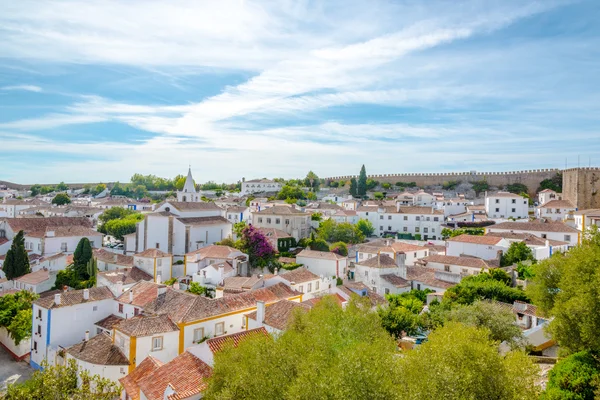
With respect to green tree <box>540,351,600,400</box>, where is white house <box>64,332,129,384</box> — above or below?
below

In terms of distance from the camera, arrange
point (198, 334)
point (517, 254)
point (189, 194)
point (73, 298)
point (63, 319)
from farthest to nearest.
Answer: point (189, 194), point (517, 254), point (73, 298), point (63, 319), point (198, 334)

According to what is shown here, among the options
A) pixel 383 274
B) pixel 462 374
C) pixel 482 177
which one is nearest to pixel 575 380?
pixel 462 374

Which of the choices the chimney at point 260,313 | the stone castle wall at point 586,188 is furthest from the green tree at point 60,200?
the stone castle wall at point 586,188

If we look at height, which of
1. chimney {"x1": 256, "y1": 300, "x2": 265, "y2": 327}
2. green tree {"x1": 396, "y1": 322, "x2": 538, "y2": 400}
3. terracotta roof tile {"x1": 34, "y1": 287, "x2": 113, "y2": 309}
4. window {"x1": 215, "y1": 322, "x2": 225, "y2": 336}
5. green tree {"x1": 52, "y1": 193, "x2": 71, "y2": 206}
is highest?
green tree {"x1": 52, "y1": 193, "x2": 71, "y2": 206}

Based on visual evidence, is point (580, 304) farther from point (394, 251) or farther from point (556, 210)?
point (556, 210)

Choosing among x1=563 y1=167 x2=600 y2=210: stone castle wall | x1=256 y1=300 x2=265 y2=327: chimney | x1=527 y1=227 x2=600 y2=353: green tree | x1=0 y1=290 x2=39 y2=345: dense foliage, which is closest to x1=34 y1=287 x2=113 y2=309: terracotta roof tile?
x1=0 y1=290 x2=39 y2=345: dense foliage

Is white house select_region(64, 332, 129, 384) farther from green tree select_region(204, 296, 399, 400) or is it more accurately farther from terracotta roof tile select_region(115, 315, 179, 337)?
green tree select_region(204, 296, 399, 400)
